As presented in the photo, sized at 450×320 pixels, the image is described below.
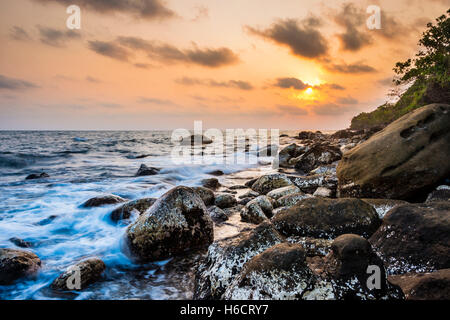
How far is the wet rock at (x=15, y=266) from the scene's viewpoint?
3.51 metres

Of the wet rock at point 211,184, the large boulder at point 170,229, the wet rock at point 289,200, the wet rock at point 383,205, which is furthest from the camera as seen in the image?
the wet rock at point 211,184

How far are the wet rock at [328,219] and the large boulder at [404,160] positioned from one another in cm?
194

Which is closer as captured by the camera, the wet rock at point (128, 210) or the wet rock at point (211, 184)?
the wet rock at point (128, 210)

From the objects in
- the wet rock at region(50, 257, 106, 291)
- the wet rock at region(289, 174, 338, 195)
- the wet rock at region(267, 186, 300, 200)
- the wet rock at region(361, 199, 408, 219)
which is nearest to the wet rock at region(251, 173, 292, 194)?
the wet rock at region(289, 174, 338, 195)

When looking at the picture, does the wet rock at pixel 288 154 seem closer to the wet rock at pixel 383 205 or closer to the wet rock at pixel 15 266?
the wet rock at pixel 383 205

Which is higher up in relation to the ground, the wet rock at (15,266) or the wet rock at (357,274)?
the wet rock at (357,274)

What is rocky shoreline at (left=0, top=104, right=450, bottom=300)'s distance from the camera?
7.55ft

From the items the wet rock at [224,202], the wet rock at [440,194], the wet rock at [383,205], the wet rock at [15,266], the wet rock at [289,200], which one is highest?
the wet rock at [440,194]

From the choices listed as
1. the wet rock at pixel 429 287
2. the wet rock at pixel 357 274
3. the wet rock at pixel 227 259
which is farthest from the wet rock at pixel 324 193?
the wet rock at pixel 357 274

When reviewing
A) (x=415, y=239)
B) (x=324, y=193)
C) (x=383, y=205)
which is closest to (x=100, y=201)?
(x=324, y=193)

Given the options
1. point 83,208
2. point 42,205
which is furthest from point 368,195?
point 42,205

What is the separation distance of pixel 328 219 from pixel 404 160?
9.28 ft

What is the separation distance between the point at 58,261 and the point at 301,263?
13.3 feet

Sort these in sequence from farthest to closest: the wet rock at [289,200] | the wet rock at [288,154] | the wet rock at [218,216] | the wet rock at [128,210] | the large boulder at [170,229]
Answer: the wet rock at [288,154] → the wet rock at [128,210] → the wet rock at [289,200] → the wet rock at [218,216] → the large boulder at [170,229]
